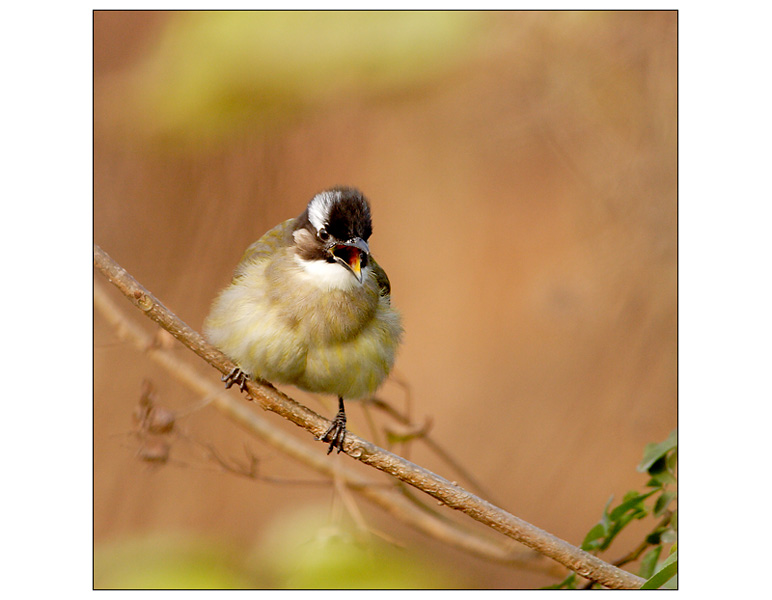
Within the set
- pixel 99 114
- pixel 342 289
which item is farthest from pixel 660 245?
pixel 99 114

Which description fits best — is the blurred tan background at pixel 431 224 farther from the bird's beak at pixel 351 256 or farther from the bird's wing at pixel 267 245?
the bird's beak at pixel 351 256

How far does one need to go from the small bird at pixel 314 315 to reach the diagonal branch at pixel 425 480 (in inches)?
6.0

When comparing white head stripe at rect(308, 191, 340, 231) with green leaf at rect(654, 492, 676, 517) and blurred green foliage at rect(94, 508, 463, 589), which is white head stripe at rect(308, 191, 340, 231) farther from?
green leaf at rect(654, 492, 676, 517)

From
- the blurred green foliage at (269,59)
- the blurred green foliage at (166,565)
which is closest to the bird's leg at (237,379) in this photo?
the blurred green foliage at (166,565)

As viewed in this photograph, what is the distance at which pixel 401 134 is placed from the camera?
2.76 meters

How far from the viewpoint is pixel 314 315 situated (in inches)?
82.4

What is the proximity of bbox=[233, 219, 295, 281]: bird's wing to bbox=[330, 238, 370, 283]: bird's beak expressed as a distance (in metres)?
0.22

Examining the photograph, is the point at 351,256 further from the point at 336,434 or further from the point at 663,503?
the point at 663,503

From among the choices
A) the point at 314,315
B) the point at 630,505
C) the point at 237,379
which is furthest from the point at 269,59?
the point at 630,505

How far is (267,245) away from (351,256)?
352 mm

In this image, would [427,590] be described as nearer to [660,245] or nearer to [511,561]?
[511,561]

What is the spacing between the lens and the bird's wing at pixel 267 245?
2.25 metres

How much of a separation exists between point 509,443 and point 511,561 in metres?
0.50

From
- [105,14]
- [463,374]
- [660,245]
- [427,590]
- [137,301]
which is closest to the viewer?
[137,301]
